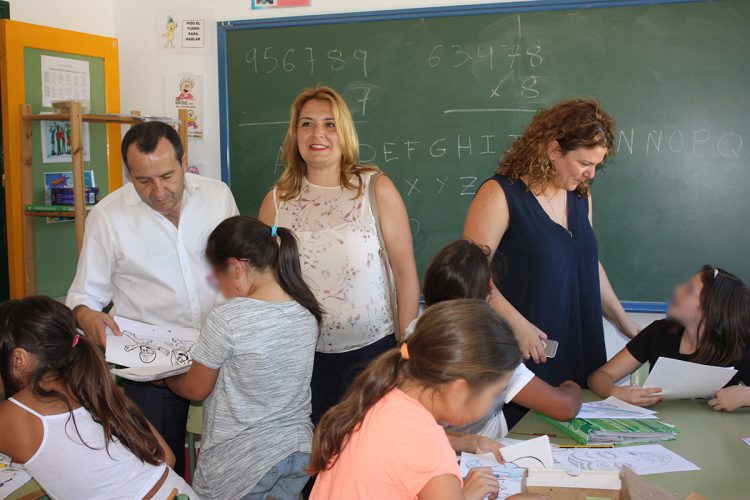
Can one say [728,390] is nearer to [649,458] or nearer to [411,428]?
[649,458]

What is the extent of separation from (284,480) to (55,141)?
2.82m

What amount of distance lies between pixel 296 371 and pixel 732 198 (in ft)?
7.80

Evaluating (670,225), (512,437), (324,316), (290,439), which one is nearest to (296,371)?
(290,439)

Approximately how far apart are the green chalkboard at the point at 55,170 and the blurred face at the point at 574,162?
2825 millimetres

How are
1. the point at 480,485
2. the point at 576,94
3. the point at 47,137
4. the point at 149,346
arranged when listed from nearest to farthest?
1. the point at 480,485
2. the point at 149,346
3. the point at 576,94
4. the point at 47,137

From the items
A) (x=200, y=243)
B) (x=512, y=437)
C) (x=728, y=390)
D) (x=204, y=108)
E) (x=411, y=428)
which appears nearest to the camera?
(x=411, y=428)

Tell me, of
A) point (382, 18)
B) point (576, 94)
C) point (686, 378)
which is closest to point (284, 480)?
point (686, 378)

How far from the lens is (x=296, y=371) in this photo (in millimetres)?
1886

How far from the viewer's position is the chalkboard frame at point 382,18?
10.9ft

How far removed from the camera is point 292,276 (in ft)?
6.34

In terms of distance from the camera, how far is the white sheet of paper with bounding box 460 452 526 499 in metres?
1.59

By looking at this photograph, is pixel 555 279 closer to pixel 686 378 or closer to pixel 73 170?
pixel 686 378

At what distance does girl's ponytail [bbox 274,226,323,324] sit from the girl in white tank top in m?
0.51

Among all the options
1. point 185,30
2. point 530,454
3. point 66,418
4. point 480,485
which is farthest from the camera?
point 185,30
